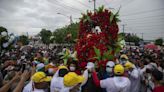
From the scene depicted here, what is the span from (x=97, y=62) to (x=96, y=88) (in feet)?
5.12

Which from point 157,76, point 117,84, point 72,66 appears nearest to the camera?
point 157,76

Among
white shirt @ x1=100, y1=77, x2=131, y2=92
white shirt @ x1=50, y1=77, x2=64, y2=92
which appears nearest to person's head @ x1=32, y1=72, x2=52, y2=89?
white shirt @ x1=50, y1=77, x2=64, y2=92

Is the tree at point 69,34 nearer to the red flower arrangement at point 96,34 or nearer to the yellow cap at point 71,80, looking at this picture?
the red flower arrangement at point 96,34

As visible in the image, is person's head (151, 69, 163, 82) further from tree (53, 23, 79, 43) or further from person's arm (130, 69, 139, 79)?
tree (53, 23, 79, 43)

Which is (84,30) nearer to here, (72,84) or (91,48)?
(91,48)

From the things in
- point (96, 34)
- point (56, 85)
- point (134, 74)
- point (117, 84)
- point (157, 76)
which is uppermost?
point (96, 34)

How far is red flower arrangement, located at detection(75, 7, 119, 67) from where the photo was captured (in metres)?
9.11

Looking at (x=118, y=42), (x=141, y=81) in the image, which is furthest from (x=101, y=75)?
(x=118, y=42)

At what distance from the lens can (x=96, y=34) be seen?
31.2 ft

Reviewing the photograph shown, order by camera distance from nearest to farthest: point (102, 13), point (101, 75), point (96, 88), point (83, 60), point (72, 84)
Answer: point (72, 84) → point (96, 88) → point (101, 75) → point (83, 60) → point (102, 13)

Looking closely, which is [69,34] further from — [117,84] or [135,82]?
[117,84]

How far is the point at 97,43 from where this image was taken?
30.4 feet

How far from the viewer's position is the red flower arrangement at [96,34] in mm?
9111

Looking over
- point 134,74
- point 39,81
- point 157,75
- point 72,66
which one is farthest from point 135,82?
point 39,81
